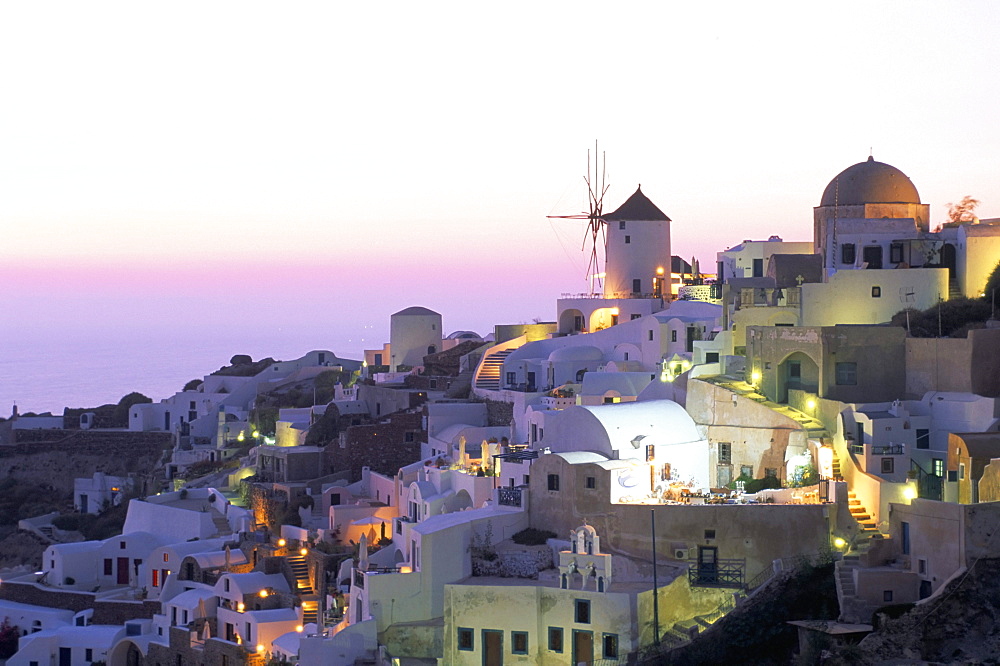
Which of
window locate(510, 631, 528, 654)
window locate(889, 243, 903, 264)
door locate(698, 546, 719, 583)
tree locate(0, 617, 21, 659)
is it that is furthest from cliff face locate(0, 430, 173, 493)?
door locate(698, 546, 719, 583)

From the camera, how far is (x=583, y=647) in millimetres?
29500

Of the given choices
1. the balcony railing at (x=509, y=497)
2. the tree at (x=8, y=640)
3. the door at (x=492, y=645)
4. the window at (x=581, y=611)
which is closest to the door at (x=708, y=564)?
the window at (x=581, y=611)

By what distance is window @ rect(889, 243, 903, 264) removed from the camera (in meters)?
39.2

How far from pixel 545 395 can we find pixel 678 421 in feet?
25.8

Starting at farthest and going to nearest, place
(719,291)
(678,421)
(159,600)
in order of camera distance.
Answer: (719,291) < (159,600) < (678,421)

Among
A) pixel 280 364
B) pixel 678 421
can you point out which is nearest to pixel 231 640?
pixel 678 421

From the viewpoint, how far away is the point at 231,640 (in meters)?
36.5

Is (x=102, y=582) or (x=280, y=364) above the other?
(x=280, y=364)

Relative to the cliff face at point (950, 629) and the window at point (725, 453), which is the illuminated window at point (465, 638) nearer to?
the window at point (725, 453)

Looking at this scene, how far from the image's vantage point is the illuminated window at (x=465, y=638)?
98.7 feet

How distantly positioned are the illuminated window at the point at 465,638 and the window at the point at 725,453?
7.20m

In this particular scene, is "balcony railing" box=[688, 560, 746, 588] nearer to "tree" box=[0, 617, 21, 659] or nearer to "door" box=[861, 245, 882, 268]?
"door" box=[861, 245, 882, 268]

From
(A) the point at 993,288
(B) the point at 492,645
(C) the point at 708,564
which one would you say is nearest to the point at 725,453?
(C) the point at 708,564

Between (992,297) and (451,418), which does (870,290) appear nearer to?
(992,297)
